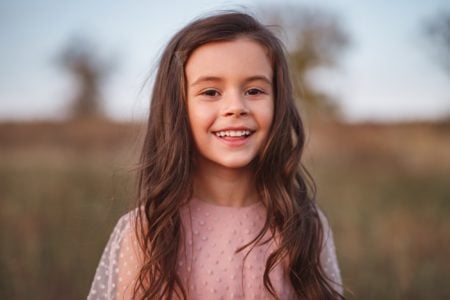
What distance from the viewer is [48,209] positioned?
4.39 meters

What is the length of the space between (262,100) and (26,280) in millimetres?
2244

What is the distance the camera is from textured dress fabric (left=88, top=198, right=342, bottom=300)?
6.41ft

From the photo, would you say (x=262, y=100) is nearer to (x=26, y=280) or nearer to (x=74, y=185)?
(x=26, y=280)

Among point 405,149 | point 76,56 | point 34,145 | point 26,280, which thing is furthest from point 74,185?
point 76,56

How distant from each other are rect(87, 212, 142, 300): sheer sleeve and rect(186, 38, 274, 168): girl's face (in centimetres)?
48

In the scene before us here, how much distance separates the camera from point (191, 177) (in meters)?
2.08

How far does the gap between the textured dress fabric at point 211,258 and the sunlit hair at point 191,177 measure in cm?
4

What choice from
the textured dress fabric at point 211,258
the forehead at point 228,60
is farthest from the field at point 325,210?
the forehead at point 228,60

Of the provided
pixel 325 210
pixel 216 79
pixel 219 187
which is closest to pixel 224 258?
pixel 219 187

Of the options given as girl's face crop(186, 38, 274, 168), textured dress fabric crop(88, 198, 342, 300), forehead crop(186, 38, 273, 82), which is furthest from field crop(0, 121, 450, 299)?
forehead crop(186, 38, 273, 82)

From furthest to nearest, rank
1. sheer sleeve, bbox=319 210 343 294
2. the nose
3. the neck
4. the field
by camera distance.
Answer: the field → sheer sleeve, bbox=319 210 343 294 → the neck → the nose

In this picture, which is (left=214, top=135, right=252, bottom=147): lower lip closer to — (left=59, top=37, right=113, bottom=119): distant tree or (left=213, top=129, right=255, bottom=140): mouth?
(left=213, top=129, right=255, bottom=140): mouth

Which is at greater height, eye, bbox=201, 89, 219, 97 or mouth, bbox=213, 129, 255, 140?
eye, bbox=201, 89, 219, 97

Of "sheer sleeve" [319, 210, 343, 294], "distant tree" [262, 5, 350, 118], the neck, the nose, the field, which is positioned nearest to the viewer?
the nose
